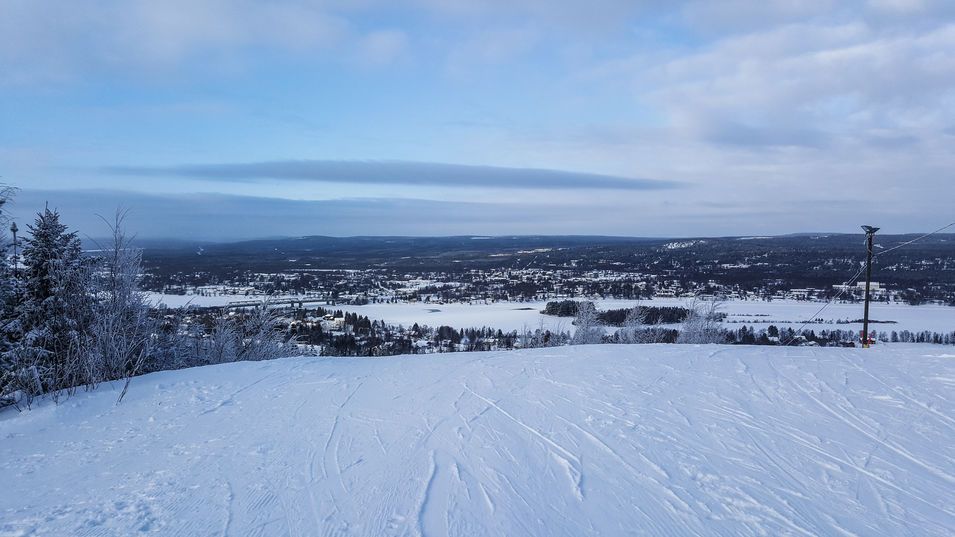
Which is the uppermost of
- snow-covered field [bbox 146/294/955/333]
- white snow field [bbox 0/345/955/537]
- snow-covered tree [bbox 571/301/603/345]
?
white snow field [bbox 0/345/955/537]

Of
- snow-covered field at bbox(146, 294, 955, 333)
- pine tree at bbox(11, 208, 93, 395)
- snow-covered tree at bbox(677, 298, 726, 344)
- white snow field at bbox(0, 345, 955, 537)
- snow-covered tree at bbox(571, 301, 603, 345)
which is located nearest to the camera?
white snow field at bbox(0, 345, 955, 537)

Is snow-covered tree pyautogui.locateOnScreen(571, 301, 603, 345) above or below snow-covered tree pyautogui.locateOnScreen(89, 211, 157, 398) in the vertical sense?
below

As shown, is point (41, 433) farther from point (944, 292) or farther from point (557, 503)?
point (944, 292)

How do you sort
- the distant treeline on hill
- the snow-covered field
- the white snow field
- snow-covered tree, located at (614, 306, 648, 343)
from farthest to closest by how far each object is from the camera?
the snow-covered field
the distant treeline on hill
snow-covered tree, located at (614, 306, 648, 343)
the white snow field

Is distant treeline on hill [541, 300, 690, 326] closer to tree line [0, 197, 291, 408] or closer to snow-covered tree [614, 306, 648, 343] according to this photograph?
snow-covered tree [614, 306, 648, 343]

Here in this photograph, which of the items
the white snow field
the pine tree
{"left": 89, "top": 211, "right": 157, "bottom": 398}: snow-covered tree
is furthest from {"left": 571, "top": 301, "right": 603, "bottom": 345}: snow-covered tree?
the pine tree

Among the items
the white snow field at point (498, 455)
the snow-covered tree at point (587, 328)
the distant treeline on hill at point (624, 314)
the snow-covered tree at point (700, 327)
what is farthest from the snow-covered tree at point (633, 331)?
the white snow field at point (498, 455)

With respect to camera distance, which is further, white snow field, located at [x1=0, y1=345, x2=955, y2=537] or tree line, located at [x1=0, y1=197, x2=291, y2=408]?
tree line, located at [x1=0, y1=197, x2=291, y2=408]
